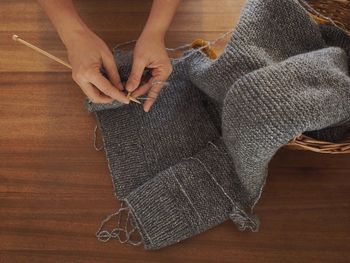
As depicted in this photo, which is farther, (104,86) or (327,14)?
(327,14)

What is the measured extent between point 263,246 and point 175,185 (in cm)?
16

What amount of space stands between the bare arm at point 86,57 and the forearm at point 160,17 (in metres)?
0.08

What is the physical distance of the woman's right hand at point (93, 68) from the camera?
0.56m

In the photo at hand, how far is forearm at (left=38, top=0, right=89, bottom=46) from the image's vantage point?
603 millimetres

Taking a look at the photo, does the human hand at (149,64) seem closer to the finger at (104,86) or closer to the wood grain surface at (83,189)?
the finger at (104,86)

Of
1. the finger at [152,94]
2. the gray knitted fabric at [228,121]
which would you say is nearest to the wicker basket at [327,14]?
the gray knitted fabric at [228,121]

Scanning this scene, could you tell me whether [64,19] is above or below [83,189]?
above

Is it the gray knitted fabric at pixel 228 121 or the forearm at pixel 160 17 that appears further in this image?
the forearm at pixel 160 17


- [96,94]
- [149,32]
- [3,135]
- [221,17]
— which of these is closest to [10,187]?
[3,135]

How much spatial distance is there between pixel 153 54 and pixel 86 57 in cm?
10

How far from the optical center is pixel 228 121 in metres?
0.53

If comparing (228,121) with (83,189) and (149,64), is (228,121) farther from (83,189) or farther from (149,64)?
(83,189)

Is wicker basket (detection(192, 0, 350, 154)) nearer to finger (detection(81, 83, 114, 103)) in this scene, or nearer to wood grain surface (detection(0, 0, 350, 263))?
wood grain surface (detection(0, 0, 350, 263))

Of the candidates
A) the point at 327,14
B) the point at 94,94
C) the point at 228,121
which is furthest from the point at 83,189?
the point at 327,14
